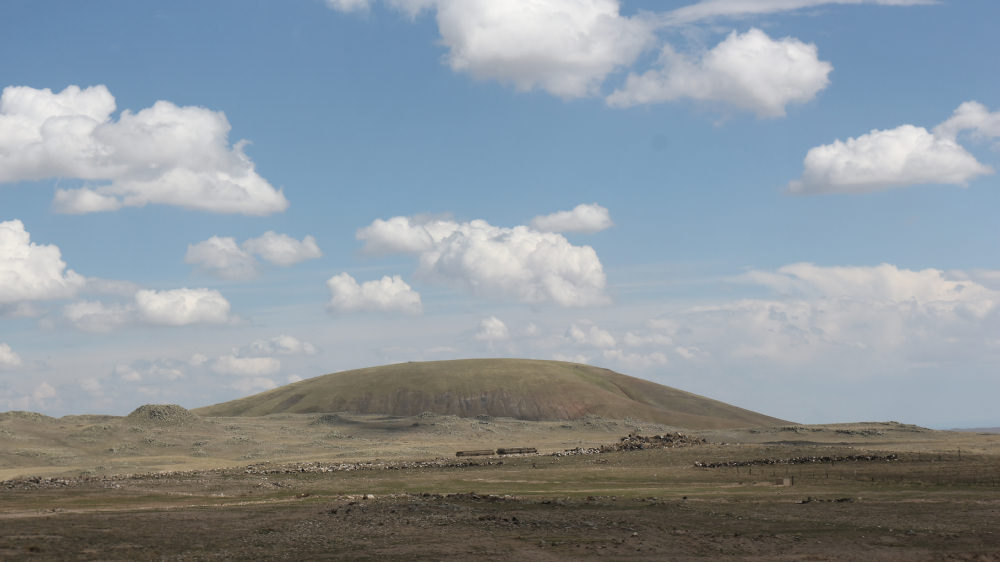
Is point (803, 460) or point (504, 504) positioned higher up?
point (803, 460)

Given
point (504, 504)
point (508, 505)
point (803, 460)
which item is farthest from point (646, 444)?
point (508, 505)

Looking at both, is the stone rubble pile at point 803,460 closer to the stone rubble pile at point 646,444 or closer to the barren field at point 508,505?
the barren field at point 508,505

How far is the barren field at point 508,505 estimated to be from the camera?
31891 mm

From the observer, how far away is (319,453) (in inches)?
4065

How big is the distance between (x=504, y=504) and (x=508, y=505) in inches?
17.9

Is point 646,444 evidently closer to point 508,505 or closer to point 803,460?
point 803,460

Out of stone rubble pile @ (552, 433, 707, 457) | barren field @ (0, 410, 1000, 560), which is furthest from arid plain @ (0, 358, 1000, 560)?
stone rubble pile @ (552, 433, 707, 457)

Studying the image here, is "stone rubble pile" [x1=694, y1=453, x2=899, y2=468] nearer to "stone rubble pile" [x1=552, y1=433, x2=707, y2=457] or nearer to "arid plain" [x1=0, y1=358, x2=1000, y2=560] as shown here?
"arid plain" [x1=0, y1=358, x2=1000, y2=560]

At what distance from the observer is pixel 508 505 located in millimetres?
43844

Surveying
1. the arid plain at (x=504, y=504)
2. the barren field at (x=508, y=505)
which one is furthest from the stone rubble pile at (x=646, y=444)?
the barren field at (x=508, y=505)

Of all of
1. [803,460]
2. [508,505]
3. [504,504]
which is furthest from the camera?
[803,460]

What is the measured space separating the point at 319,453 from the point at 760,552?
259 ft

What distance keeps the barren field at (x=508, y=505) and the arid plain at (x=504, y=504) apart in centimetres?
15

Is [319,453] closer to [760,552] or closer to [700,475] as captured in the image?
[700,475]
